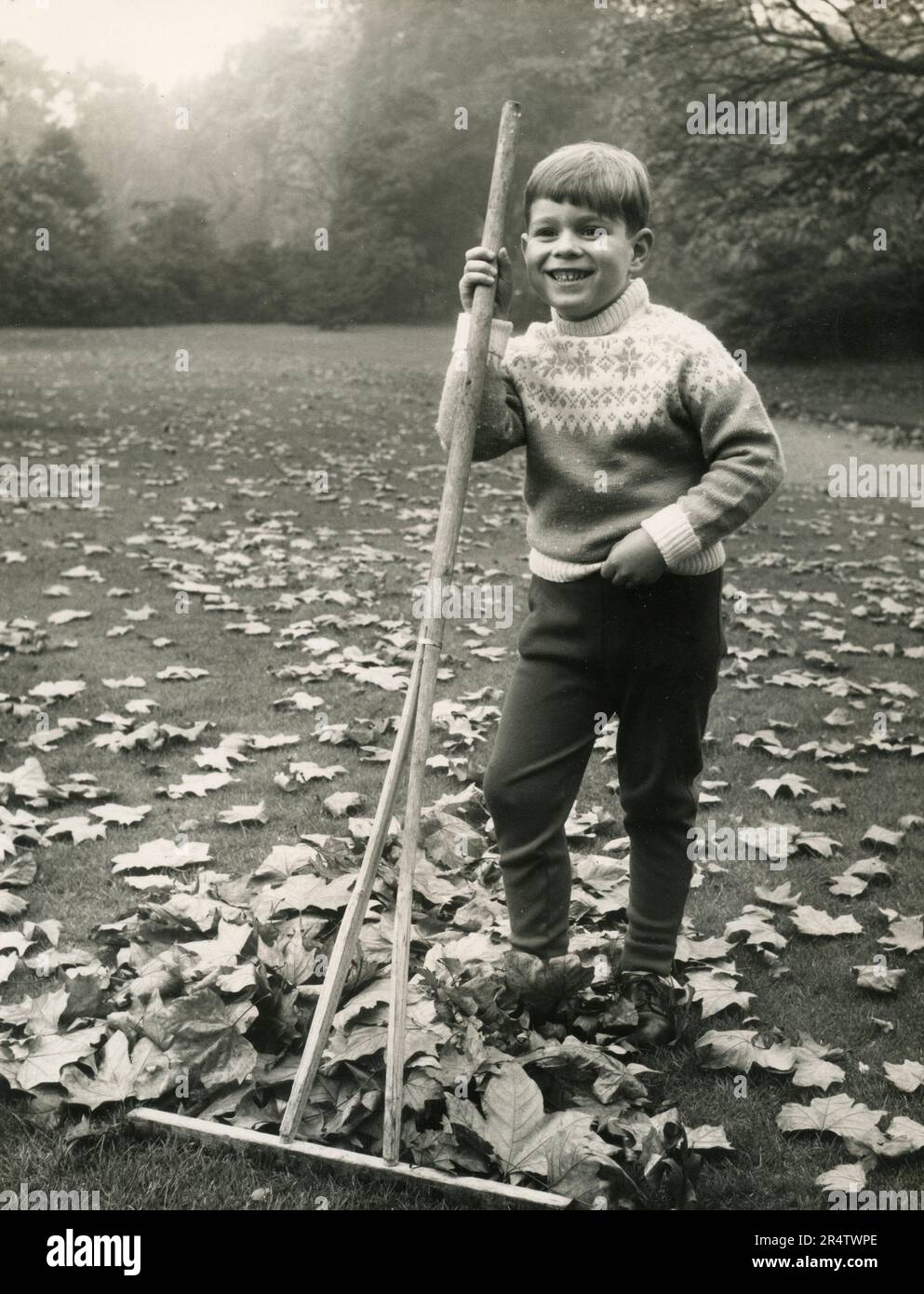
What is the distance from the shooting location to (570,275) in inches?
88.7

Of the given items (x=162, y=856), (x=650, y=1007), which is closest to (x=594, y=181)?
(x=650, y=1007)

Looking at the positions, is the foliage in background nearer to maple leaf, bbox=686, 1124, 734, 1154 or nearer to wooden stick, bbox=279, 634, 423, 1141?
wooden stick, bbox=279, 634, 423, 1141

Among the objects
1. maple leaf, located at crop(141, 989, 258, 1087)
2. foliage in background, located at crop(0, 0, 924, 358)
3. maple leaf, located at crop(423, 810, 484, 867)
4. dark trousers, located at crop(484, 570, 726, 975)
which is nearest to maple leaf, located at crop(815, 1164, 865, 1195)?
dark trousers, located at crop(484, 570, 726, 975)

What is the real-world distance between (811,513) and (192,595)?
5.63 m

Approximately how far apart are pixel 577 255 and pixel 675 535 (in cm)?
56

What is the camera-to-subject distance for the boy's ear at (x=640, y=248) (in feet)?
7.61

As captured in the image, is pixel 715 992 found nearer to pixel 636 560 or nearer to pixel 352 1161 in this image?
pixel 352 1161

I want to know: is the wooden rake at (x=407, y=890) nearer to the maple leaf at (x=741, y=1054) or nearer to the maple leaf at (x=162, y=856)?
the maple leaf at (x=741, y=1054)

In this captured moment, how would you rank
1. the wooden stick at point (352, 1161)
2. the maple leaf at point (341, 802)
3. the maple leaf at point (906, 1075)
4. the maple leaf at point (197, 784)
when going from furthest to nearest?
the maple leaf at point (197, 784) → the maple leaf at point (341, 802) → the maple leaf at point (906, 1075) → the wooden stick at point (352, 1161)

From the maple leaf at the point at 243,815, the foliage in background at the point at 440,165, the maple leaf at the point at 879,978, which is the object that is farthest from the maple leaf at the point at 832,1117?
the foliage in background at the point at 440,165

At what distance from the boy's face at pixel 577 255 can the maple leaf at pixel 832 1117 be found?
5.25 feet
